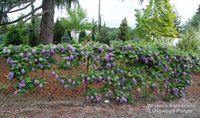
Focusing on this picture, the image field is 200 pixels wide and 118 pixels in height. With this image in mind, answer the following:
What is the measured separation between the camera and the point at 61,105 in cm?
644

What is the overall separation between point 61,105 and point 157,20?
18.2 metres

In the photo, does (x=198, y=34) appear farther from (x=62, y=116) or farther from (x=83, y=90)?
(x=62, y=116)

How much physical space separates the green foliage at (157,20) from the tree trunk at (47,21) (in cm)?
1344

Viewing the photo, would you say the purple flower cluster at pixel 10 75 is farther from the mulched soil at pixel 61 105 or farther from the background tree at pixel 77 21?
the background tree at pixel 77 21

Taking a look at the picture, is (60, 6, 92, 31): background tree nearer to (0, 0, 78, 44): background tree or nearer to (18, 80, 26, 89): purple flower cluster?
(0, 0, 78, 44): background tree

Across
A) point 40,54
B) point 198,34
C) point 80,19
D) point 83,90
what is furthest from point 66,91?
point 80,19

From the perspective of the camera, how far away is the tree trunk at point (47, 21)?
1063cm

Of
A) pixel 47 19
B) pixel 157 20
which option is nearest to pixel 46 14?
pixel 47 19

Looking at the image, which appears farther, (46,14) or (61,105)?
(46,14)

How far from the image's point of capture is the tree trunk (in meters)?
10.6

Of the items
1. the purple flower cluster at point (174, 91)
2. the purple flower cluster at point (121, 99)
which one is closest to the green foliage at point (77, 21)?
the purple flower cluster at point (174, 91)

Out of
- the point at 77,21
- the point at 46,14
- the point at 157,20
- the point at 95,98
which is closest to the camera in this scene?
the point at 95,98

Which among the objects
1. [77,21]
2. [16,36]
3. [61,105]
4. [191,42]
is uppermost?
[77,21]

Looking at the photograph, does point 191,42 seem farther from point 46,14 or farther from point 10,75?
point 10,75
